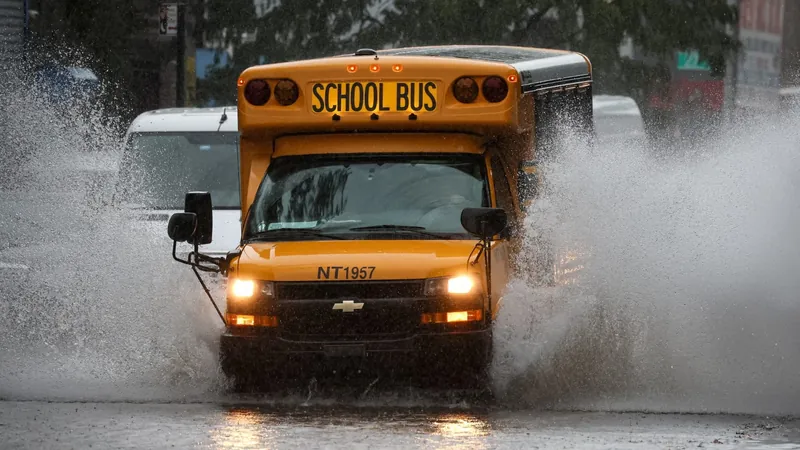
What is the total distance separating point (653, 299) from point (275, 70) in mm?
3059

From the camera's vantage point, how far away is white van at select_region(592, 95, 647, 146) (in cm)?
2569

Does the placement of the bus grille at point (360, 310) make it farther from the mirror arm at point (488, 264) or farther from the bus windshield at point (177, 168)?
the bus windshield at point (177, 168)

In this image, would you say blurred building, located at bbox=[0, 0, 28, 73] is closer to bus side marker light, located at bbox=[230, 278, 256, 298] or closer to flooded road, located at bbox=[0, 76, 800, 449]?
flooded road, located at bbox=[0, 76, 800, 449]

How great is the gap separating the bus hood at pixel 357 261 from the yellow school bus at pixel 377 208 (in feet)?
0.04

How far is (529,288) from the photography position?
11.7 meters

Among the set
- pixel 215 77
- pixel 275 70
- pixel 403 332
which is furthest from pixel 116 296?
pixel 215 77

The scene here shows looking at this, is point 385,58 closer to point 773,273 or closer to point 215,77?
point 773,273

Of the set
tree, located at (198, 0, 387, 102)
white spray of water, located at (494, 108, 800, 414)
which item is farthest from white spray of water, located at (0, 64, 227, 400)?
tree, located at (198, 0, 387, 102)

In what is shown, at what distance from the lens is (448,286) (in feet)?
35.5

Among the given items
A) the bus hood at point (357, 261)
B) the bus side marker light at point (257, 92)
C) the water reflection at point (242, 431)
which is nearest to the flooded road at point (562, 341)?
the water reflection at point (242, 431)

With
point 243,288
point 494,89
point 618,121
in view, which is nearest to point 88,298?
point 243,288

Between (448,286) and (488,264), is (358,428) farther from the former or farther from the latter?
(488,264)

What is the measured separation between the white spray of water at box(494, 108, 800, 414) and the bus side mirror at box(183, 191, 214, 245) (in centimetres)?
197

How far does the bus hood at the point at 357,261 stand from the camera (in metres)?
10.8
